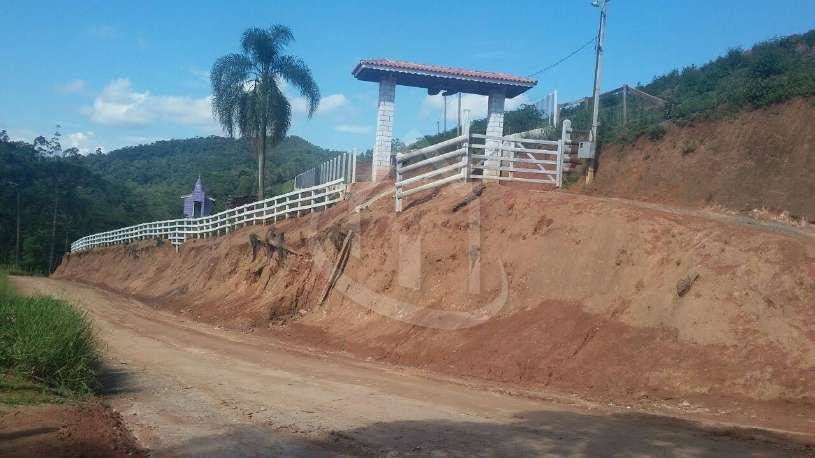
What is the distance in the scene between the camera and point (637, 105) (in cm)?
2792

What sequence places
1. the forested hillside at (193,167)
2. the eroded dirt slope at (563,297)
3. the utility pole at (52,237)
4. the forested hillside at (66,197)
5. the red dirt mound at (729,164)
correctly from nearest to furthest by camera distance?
1. the eroded dirt slope at (563,297)
2. the red dirt mound at (729,164)
3. the forested hillside at (193,167)
4. the forested hillside at (66,197)
5. the utility pole at (52,237)

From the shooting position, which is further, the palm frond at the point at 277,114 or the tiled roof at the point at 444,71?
the palm frond at the point at 277,114

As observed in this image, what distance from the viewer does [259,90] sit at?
33.1 m

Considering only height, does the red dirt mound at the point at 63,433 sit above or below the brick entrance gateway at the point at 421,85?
below

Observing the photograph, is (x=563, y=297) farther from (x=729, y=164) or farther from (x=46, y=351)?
(x=46, y=351)

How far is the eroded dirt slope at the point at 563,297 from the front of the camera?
991 cm

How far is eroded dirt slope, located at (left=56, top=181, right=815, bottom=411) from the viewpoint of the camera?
9.91 metres

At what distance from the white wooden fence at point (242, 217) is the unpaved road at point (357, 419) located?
12.3 metres

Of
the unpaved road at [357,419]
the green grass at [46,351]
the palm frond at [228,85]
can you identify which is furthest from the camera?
the palm frond at [228,85]

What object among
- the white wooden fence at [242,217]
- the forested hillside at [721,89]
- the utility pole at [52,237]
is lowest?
the utility pole at [52,237]

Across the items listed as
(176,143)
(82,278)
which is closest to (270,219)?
(82,278)

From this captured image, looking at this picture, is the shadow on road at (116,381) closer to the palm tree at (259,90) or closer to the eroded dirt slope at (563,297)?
the eroded dirt slope at (563,297)

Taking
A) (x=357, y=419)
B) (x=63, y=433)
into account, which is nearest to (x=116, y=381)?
(x=63, y=433)

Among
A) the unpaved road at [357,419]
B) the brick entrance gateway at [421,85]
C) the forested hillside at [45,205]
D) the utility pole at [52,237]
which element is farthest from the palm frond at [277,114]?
the utility pole at [52,237]
